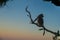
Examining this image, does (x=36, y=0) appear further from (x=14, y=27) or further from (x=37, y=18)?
(x=14, y=27)

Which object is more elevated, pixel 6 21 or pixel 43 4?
pixel 43 4

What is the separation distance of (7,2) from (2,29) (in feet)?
0.91

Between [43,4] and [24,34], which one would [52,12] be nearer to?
[43,4]

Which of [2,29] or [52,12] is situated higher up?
[52,12]

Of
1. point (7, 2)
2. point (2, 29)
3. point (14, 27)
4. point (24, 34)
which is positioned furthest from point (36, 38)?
point (7, 2)

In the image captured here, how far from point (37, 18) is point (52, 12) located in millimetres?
160

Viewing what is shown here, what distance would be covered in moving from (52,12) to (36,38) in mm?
302

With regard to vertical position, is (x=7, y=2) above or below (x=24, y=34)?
above

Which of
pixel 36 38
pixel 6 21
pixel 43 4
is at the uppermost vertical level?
pixel 43 4

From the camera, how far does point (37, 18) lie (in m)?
1.75

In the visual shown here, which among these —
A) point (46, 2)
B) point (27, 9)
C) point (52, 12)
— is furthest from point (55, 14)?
point (27, 9)

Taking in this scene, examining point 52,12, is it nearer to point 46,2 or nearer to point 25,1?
point 46,2

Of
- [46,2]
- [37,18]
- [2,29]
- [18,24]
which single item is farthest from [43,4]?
[2,29]

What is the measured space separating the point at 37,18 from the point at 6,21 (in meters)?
0.31
